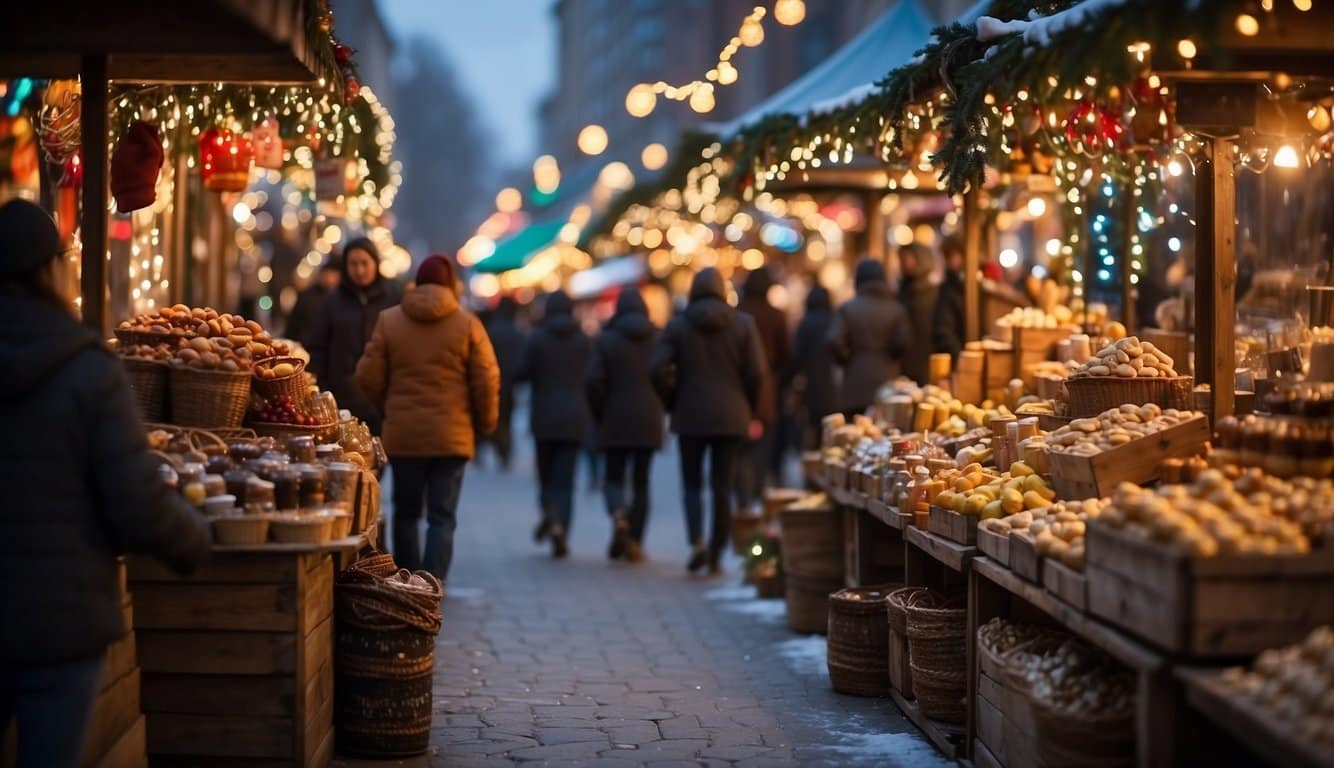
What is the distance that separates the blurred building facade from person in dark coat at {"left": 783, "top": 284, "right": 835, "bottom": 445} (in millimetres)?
4033

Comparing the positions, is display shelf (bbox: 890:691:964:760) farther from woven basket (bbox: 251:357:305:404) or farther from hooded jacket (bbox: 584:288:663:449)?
hooded jacket (bbox: 584:288:663:449)

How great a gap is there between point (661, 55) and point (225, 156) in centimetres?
8140

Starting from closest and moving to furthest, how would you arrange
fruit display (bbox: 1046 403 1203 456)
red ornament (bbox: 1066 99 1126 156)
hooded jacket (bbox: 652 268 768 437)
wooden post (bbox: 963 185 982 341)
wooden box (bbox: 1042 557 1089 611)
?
wooden box (bbox: 1042 557 1089 611)
fruit display (bbox: 1046 403 1203 456)
red ornament (bbox: 1066 99 1126 156)
wooden post (bbox: 963 185 982 341)
hooded jacket (bbox: 652 268 768 437)

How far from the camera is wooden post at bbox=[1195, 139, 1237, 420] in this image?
7.44 m

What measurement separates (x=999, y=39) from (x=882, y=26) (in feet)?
21.4

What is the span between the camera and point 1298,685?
4891mm

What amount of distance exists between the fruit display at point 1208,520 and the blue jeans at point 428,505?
5318 mm

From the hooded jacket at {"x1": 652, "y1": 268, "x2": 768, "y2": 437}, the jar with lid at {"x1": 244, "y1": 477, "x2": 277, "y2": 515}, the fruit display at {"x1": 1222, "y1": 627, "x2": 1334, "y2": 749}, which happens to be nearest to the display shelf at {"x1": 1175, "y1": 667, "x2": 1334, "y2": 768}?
the fruit display at {"x1": 1222, "y1": 627, "x2": 1334, "y2": 749}

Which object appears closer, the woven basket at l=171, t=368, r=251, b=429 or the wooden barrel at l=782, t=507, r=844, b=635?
the woven basket at l=171, t=368, r=251, b=429

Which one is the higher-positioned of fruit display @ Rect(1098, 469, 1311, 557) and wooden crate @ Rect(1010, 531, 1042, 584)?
fruit display @ Rect(1098, 469, 1311, 557)

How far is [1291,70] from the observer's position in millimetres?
6871

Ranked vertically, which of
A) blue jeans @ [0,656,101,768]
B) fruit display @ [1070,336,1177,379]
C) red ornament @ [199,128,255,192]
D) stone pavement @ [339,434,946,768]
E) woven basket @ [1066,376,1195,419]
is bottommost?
stone pavement @ [339,434,946,768]

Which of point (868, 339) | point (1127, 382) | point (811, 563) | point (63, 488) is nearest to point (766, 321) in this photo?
point (868, 339)

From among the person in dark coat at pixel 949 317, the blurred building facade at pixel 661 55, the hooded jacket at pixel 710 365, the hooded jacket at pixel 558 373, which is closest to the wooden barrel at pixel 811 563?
the hooded jacket at pixel 710 365
